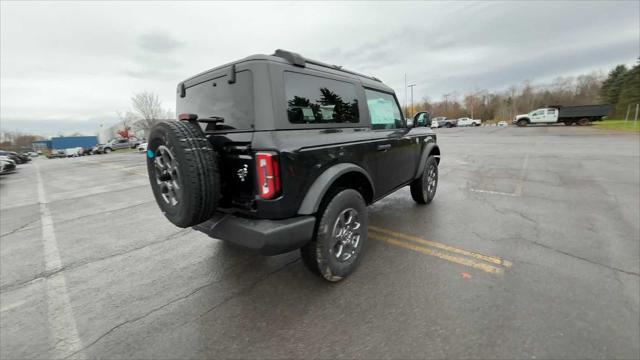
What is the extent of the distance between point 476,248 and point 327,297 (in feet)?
6.49

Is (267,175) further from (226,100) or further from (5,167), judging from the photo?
(5,167)

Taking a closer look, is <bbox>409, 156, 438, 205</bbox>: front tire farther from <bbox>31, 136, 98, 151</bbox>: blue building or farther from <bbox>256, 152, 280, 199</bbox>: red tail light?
<bbox>31, 136, 98, 151</bbox>: blue building

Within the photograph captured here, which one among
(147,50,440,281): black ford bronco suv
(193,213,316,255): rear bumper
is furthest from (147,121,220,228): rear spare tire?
(193,213,316,255): rear bumper

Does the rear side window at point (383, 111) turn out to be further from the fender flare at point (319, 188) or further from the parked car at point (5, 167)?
the parked car at point (5, 167)

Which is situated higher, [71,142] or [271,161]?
[71,142]

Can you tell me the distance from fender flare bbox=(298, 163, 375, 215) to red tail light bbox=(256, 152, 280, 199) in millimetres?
294

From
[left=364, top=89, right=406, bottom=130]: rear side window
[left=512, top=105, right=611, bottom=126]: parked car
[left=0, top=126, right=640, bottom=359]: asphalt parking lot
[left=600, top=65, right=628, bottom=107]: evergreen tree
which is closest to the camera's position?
[left=0, top=126, right=640, bottom=359]: asphalt parking lot

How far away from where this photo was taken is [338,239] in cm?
263

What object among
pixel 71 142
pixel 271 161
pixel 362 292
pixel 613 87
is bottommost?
pixel 362 292

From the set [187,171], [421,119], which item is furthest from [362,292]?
[421,119]

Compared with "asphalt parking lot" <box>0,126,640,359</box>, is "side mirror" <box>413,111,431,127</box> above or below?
above

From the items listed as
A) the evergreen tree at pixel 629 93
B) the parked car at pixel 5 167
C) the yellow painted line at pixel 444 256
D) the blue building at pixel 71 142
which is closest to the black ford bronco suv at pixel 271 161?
the yellow painted line at pixel 444 256

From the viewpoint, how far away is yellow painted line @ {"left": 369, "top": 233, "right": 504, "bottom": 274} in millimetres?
2776

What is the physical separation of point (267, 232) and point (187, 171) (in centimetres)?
80
